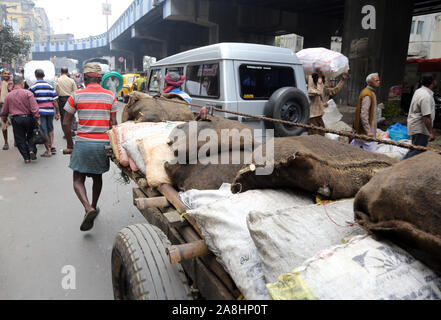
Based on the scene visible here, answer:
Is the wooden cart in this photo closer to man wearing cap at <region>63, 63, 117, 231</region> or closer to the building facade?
man wearing cap at <region>63, 63, 117, 231</region>

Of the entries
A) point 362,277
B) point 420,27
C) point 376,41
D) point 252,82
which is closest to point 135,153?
point 362,277

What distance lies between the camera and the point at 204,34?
25031 mm

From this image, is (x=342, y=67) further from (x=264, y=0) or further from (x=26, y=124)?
(x=264, y=0)

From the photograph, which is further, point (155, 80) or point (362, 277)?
Result: point (155, 80)

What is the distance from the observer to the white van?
440 cm

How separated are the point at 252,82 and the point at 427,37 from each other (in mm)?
33745

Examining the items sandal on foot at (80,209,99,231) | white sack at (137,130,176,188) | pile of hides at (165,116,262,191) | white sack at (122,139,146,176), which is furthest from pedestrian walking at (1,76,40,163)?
pile of hides at (165,116,262,191)

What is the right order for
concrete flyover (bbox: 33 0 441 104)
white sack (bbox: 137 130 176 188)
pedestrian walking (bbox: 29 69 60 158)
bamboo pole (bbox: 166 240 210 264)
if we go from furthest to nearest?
1. concrete flyover (bbox: 33 0 441 104)
2. pedestrian walking (bbox: 29 69 60 158)
3. white sack (bbox: 137 130 176 188)
4. bamboo pole (bbox: 166 240 210 264)

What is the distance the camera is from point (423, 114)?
4637 millimetres

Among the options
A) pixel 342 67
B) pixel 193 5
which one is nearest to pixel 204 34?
pixel 193 5

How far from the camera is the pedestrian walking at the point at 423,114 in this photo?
457 centimetres

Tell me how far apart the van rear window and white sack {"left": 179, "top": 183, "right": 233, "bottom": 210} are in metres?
2.89

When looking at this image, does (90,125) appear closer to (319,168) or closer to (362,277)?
(319,168)

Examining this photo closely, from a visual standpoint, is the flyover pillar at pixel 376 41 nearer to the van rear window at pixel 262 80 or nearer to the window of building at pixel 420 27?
the van rear window at pixel 262 80
